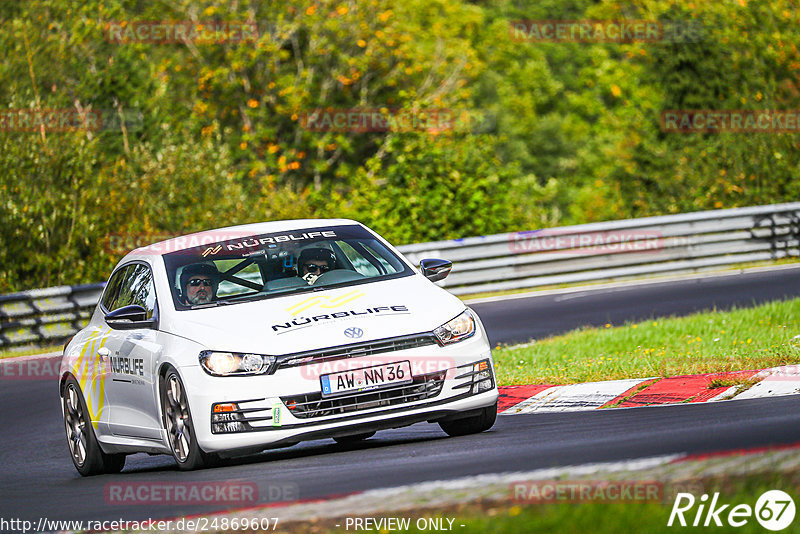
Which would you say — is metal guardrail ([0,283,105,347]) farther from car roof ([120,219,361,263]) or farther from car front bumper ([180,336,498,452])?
car front bumper ([180,336,498,452])

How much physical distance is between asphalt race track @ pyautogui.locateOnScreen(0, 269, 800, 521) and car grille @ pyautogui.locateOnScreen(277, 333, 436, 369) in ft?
2.06

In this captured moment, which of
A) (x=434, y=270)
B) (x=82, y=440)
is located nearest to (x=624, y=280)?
(x=434, y=270)

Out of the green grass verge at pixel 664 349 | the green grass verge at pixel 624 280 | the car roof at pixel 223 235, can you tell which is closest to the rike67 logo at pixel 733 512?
the car roof at pixel 223 235

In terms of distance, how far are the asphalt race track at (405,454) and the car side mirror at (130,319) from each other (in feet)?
3.22

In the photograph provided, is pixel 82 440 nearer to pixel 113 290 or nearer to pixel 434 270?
pixel 113 290

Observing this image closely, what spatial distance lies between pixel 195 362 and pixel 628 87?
227 feet

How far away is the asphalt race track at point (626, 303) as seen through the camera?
1659 cm

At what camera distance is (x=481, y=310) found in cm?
1947

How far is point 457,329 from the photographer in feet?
27.8

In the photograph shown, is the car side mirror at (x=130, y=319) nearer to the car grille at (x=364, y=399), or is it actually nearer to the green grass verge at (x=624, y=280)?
the car grille at (x=364, y=399)

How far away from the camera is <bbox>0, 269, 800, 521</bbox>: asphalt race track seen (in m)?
6.78

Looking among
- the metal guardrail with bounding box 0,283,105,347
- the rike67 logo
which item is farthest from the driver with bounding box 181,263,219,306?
the metal guardrail with bounding box 0,283,105,347

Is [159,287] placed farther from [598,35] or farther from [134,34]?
[598,35]

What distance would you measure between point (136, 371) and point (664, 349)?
540cm
